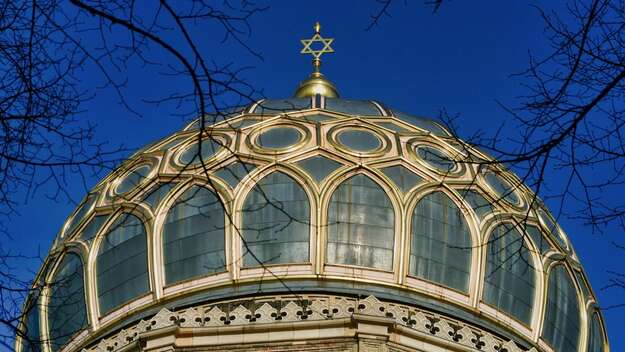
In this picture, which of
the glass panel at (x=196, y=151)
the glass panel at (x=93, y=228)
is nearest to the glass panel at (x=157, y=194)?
the glass panel at (x=196, y=151)

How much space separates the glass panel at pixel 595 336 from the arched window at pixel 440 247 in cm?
226

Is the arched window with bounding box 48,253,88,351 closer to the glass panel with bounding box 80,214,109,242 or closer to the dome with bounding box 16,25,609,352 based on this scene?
the dome with bounding box 16,25,609,352

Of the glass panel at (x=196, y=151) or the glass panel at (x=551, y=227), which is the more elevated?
the glass panel at (x=196, y=151)

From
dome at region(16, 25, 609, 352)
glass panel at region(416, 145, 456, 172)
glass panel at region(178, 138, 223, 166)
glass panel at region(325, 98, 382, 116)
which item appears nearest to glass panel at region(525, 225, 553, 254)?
dome at region(16, 25, 609, 352)

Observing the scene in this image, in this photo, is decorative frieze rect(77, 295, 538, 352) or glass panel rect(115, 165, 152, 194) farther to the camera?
glass panel rect(115, 165, 152, 194)

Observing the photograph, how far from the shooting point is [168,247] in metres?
21.2

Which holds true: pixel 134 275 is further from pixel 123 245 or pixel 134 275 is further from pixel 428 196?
pixel 428 196

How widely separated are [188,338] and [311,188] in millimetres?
2647

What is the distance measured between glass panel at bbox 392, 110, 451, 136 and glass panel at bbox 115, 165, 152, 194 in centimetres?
370

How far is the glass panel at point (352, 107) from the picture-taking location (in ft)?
77.1

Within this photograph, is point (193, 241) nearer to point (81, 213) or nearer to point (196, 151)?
point (196, 151)

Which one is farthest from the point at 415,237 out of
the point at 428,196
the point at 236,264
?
the point at 236,264

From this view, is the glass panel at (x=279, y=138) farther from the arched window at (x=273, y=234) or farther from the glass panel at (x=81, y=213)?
the glass panel at (x=81, y=213)

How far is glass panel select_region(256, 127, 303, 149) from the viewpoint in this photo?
22.2 meters
